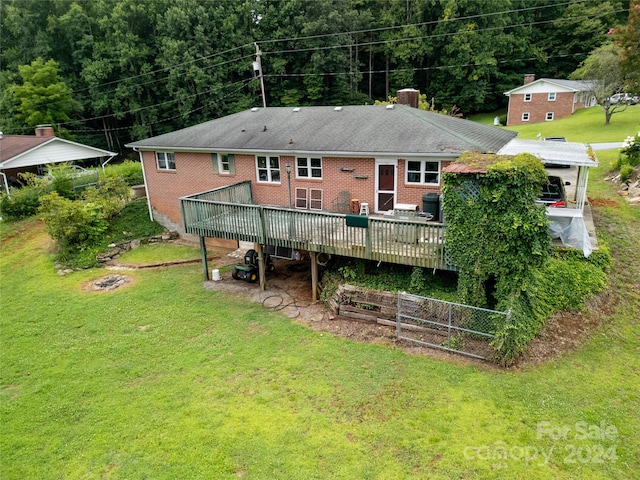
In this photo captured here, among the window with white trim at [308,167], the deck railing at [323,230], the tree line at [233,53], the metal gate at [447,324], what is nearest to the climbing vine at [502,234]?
the metal gate at [447,324]

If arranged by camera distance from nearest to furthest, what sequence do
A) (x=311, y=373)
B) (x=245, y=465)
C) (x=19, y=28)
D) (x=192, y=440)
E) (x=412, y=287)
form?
(x=245, y=465)
(x=192, y=440)
(x=311, y=373)
(x=412, y=287)
(x=19, y=28)

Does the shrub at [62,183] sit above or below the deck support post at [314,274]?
above

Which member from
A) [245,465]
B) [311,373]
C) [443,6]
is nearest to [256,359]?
[311,373]

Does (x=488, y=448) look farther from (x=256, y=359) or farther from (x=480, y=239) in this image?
(x=256, y=359)

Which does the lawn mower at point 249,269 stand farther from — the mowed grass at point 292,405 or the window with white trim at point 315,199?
the window with white trim at point 315,199

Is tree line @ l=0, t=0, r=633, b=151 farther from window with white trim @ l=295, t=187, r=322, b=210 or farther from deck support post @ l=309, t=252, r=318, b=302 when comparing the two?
deck support post @ l=309, t=252, r=318, b=302

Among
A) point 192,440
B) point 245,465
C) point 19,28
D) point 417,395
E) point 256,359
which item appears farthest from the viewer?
point 19,28

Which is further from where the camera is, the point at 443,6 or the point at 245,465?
the point at 443,6
